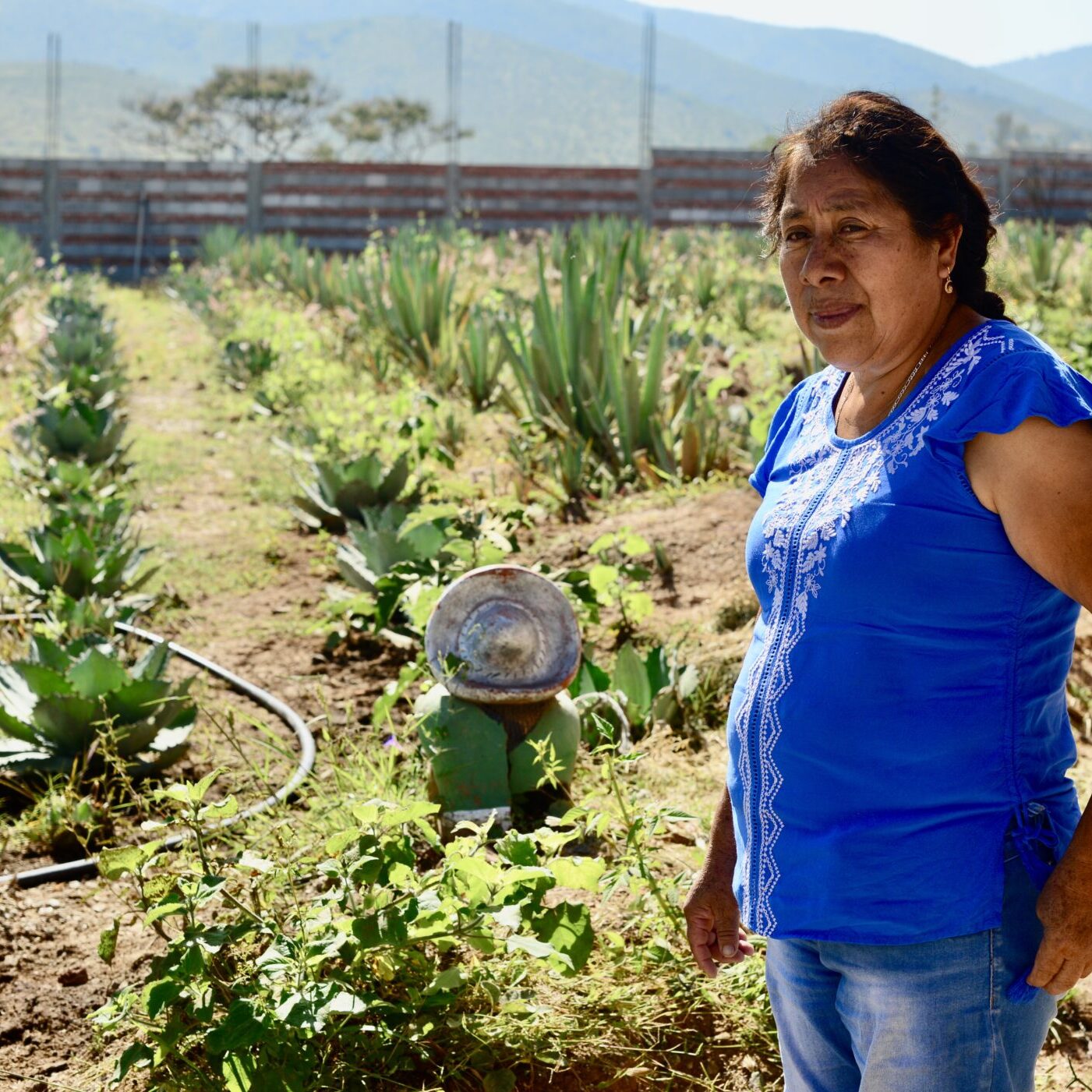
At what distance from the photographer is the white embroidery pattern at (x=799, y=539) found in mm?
1471

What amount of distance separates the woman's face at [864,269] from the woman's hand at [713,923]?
28.2 inches

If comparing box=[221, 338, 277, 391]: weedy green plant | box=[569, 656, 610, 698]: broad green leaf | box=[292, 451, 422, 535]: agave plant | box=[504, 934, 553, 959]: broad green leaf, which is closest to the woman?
box=[504, 934, 553, 959]: broad green leaf

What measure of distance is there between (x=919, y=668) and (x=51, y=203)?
76.0ft

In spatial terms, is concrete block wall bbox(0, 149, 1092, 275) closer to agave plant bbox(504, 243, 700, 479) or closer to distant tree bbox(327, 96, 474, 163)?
agave plant bbox(504, 243, 700, 479)

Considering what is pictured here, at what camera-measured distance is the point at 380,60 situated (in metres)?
183

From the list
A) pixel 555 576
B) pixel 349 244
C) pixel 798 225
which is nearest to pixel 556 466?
pixel 555 576

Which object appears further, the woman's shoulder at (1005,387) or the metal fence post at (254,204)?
the metal fence post at (254,204)

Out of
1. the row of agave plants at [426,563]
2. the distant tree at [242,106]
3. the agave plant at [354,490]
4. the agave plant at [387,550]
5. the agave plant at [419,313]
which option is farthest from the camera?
the distant tree at [242,106]

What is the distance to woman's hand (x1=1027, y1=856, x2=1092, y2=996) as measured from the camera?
4.49ft

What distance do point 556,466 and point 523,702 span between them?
295 centimetres

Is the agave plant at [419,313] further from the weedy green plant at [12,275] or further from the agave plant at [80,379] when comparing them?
the weedy green plant at [12,275]

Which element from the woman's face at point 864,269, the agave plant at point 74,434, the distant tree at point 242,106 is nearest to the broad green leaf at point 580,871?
the woman's face at point 864,269

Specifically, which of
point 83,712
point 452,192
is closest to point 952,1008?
point 83,712

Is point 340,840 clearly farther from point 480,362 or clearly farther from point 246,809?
point 480,362
